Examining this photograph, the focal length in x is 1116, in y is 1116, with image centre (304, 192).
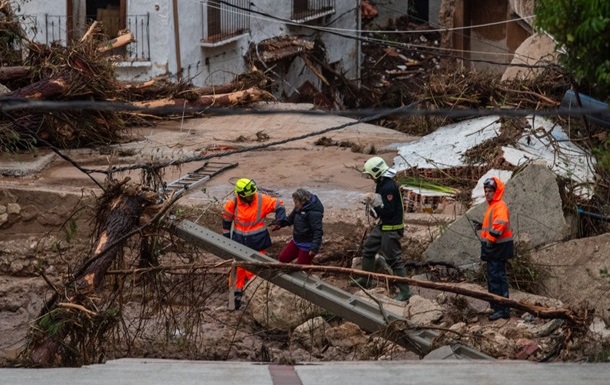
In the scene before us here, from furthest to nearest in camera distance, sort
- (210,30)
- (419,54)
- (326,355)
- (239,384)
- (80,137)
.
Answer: (419,54) → (210,30) → (80,137) → (326,355) → (239,384)

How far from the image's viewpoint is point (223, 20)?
24.9 metres

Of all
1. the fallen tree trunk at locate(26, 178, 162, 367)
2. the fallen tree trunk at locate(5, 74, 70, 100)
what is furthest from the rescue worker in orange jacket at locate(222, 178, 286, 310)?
the fallen tree trunk at locate(5, 74, 70, 100)

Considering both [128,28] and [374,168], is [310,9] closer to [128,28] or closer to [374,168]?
[128,28]

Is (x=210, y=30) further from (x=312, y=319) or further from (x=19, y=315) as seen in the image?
(x=312, y=319)

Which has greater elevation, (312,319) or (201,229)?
(201,229)

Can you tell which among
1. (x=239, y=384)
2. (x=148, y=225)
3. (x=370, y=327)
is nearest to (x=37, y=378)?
(x=239, y=384)

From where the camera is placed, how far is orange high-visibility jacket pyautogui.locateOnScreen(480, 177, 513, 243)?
1090 cm

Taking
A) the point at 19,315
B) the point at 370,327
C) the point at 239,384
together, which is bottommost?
the point at 19,315

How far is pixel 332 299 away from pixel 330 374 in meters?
3.06

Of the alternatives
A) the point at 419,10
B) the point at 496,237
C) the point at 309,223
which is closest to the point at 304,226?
the point at 309,223

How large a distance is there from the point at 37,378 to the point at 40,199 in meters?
7.73

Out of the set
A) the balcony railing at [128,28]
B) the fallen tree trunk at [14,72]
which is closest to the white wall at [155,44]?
the balcony railing at [128,28]

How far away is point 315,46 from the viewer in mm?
28172

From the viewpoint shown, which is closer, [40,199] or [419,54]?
[40,199]
